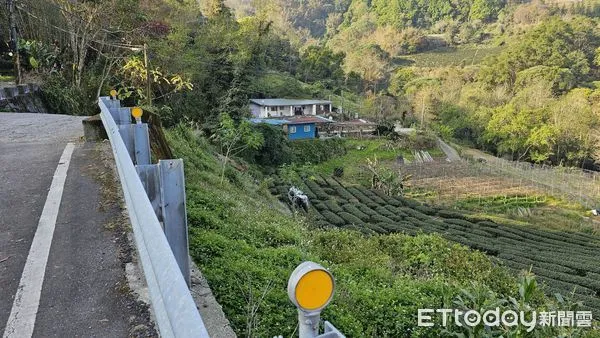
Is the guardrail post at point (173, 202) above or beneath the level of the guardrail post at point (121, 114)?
beneath

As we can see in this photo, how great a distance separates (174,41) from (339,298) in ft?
82.6

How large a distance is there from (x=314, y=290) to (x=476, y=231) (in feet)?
83.4

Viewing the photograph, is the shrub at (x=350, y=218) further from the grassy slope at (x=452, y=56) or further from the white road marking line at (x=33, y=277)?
the grassy slope at (x=452, y=56)

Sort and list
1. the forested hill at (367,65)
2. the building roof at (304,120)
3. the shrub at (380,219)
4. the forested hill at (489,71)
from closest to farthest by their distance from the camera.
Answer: the forested hill at (367,65) → the shrub at (380,219) → the building roof at (304,120) → the forested hill at (489,71)

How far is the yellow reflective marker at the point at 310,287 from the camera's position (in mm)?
1295

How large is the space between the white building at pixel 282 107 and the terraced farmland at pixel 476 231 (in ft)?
51.0

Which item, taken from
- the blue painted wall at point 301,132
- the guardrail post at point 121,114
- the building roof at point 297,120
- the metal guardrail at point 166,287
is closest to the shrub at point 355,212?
the blue painted wall at point 301,132

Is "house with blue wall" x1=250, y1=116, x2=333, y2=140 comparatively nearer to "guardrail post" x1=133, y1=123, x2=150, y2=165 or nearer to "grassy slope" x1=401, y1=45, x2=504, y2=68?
"guardrail post" x1=133, y1=123, x2=150, y2=165

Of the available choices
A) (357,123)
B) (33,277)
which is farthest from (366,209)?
(33,277)

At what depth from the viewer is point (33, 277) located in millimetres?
2803

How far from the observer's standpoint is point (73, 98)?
17.3 m

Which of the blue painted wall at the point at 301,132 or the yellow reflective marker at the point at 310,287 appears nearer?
the yellow reflective marker at the point at 310,287

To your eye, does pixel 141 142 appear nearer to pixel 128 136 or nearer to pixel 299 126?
pixel 128 136

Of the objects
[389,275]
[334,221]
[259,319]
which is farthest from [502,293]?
[334,221]
